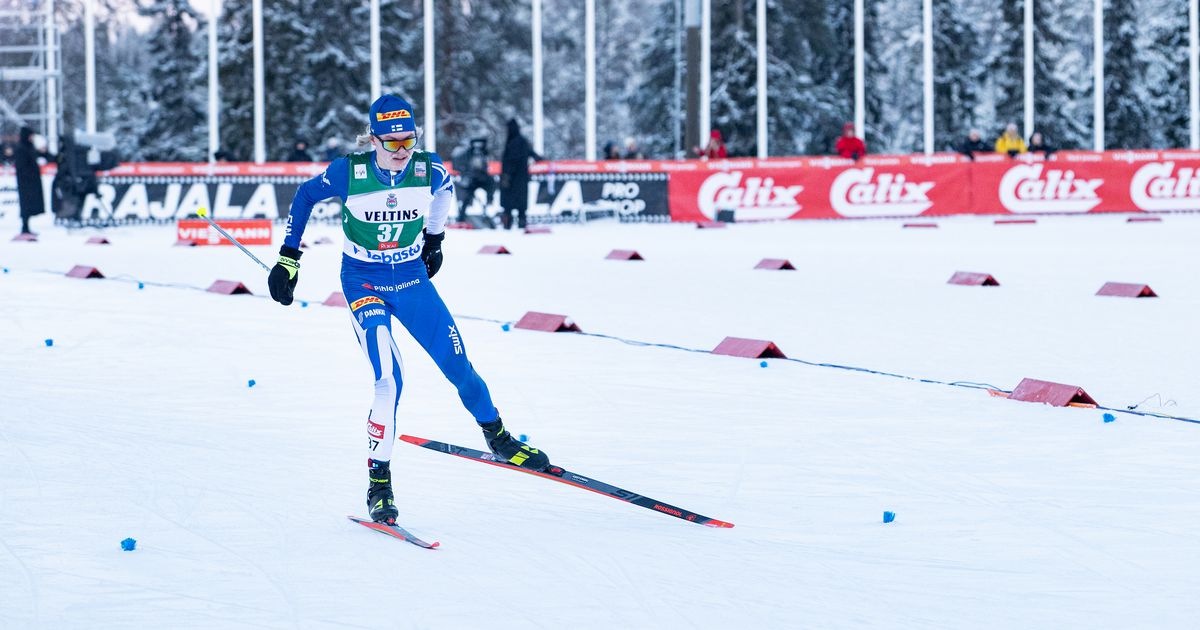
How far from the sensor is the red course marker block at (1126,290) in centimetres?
1273

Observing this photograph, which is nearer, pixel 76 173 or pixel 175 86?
pixel 76 173

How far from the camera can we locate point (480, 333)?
11031mm

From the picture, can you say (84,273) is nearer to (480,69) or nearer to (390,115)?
(390,115)

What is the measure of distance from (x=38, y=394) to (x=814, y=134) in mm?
45778

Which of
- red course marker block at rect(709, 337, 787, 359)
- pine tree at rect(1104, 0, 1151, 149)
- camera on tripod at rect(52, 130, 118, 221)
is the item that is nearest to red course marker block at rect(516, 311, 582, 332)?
red course marker block at rect(709, 337, 787, 359)

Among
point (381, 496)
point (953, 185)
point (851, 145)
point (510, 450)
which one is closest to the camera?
point (381, 496)

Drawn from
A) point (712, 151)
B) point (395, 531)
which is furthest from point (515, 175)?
point (395, 531)

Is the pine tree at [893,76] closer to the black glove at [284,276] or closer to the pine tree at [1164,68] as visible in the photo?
the pine tree at [1164,68]

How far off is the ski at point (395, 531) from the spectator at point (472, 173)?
19.5 meters

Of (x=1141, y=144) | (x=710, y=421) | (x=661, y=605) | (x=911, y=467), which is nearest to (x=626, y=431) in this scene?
(x=710, y=421)

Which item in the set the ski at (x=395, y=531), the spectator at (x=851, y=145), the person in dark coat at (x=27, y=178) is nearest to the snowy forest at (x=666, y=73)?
the spectator at (x=851, y=145)

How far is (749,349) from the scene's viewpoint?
971 centimetres

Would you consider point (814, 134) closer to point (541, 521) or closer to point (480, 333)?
point (480, 333)

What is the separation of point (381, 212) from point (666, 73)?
4491 cm
